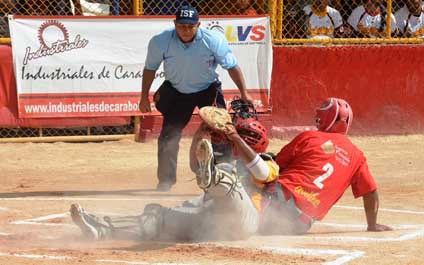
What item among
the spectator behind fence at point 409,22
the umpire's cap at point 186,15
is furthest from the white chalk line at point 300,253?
the spectator behind fence at point 409,22

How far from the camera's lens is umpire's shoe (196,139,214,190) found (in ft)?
20.7

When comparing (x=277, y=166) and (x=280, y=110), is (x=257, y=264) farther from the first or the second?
(x=280, y=110)

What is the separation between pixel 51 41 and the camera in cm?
1288

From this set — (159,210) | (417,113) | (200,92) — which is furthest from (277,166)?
(417,113)

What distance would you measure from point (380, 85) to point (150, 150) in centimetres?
399

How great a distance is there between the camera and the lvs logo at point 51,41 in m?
12.8

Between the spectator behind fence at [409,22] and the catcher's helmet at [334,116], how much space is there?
789cm

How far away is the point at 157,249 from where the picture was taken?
22.0 ft

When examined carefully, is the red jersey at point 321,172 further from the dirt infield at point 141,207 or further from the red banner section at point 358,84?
the red banner section at point 358,84

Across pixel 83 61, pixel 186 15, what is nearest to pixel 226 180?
pixel 186 15

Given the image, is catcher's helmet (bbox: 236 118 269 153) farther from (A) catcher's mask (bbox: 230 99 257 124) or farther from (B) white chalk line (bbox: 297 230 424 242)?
(B) white chalk line (bbox: 297 230 424 242)

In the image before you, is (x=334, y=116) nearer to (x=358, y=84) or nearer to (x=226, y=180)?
(x=226, y=180)

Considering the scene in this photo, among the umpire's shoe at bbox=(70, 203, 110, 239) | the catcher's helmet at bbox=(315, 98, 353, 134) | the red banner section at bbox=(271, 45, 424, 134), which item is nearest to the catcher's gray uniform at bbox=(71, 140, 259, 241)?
the umpire's shoe at bbox=(70, 203, 110, 239)

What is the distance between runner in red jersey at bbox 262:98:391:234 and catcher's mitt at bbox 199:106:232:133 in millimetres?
810
